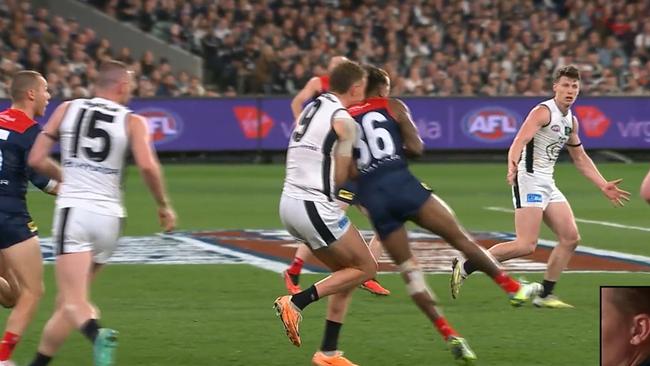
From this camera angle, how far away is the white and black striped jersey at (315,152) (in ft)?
30.1

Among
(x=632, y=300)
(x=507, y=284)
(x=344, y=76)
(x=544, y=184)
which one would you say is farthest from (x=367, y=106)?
(x=632, y=300)

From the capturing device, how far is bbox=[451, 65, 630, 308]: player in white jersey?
472 inches

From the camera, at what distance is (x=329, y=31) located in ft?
111

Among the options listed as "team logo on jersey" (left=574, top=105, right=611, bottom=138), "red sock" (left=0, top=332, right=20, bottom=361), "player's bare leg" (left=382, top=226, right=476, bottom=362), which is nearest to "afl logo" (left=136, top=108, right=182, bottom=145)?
"team logo on jersey" (left=574, top=105, right=611, bottom=138)

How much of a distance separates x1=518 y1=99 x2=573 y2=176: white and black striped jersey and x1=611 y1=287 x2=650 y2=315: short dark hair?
262 inches

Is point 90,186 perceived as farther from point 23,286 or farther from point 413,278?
point 413,278

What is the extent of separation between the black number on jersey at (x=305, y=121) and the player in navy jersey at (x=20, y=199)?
5.74ft

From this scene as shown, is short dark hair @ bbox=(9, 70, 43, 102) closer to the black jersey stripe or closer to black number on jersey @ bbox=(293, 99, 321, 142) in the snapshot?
black number on jersey @ bbox=(293, 99, 321, 142)

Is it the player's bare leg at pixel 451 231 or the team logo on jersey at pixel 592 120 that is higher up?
the player's bare leg at pixel 451 231

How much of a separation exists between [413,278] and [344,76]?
Result: 1.52 metres

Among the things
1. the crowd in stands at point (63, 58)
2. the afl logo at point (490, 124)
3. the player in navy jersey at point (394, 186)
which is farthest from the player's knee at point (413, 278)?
the afl logo at point (490, 124)

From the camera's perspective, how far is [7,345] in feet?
28.5

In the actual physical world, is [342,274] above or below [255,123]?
above

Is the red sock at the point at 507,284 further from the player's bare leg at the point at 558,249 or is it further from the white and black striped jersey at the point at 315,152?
the white and black striped jersey at the point at 315,152
